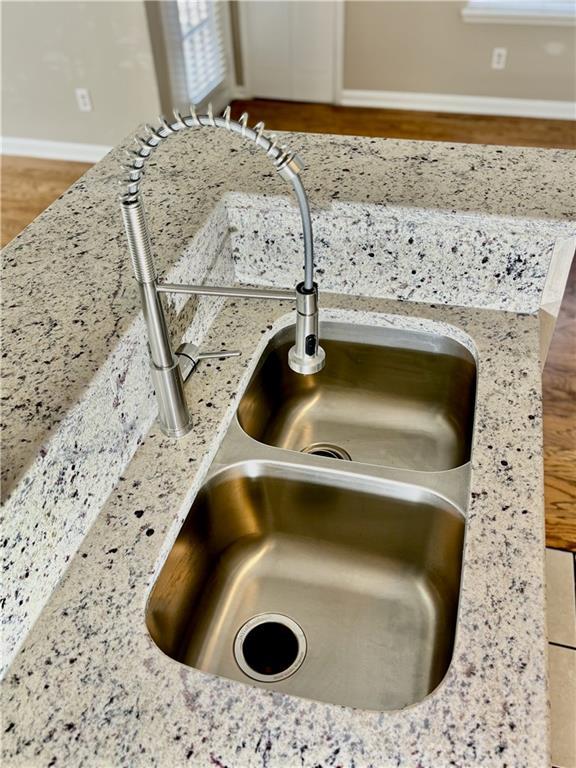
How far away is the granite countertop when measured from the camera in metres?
0.66

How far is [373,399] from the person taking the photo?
126 centimetres

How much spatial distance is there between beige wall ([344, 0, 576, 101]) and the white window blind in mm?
821

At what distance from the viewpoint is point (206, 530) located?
37.8 inches

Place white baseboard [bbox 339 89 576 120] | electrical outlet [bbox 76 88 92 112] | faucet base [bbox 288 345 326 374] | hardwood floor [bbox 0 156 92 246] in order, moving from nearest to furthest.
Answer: faucet base [bbox 288 345 326 374] → hardwood floor [bbox 0 156 92 246] → electrical outlet [bbox 76 88 92 112] → white baseboard [bbox 339 89 576 120]

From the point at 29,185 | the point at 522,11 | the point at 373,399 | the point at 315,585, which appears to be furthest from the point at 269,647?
the point at 522,11

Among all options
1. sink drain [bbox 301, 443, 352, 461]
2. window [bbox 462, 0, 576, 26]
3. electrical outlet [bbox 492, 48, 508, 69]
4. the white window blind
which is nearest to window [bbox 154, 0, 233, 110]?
the white window blind

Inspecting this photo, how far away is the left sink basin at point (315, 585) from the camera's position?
0.87 metres

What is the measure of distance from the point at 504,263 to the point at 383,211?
23 cm

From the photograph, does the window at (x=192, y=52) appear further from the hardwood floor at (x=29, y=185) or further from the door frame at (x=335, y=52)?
the hardwood floor at (x=29, y=185)

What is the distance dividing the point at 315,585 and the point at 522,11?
12.9ft

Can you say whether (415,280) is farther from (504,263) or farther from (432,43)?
(432,43)

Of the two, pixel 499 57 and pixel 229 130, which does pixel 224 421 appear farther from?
pixel 499 57

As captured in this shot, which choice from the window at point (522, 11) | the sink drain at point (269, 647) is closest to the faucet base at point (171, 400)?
the sink drain at point (269, 647)

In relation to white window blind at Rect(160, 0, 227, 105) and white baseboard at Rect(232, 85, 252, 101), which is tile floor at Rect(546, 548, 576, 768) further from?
white baseboard at Rect(232, 85, 252, 101)
